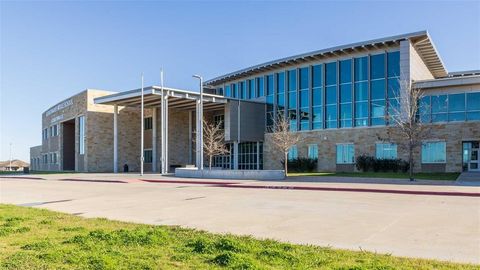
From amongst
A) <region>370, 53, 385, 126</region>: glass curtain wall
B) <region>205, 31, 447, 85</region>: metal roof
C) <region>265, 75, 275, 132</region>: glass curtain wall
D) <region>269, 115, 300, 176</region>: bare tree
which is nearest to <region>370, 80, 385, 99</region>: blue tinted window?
<region>370, 53, 385, 126</region>: glass curtain wall

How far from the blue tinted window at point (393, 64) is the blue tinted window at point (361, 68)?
2241mm

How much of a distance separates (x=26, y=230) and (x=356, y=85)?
3537 cm

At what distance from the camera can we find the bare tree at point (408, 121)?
92.6ft

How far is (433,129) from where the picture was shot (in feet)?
115

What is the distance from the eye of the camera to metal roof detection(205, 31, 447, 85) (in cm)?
3653

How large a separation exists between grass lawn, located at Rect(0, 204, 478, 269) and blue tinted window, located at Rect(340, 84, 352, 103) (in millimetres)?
34212

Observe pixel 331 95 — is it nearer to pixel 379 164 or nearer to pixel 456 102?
pixel 379 164

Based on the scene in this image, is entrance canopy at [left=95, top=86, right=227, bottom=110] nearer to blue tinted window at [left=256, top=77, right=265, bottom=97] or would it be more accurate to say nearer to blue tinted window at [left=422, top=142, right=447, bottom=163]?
blue tinted window at [left=256, top=77, right=265, bottom=97]

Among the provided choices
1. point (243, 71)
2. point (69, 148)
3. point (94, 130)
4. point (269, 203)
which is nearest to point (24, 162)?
point (69, 148)

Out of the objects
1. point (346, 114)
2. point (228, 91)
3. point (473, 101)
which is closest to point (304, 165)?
point (346, 114)

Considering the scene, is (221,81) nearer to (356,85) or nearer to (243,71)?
(243,71)

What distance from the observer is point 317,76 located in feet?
142

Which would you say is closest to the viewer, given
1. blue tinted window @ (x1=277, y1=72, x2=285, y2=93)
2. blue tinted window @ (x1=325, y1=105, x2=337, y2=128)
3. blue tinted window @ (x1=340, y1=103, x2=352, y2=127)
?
blue tinted window @ (x1=340, y1=103, x2=352, y2=127)

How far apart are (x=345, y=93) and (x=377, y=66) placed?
12.7 feet
